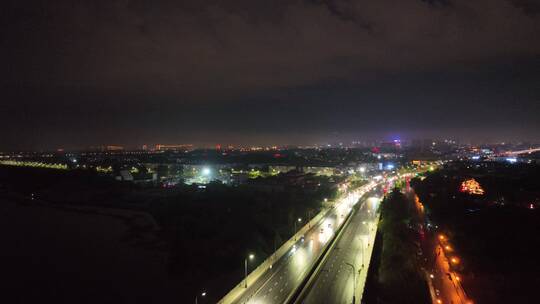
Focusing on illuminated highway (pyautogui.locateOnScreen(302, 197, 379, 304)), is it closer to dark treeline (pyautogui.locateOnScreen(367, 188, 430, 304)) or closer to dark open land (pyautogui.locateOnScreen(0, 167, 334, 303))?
dark treeline (pyautogui.locateOnScreen(367, 188, 430, 304))

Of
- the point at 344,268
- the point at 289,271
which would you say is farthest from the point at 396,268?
the point at 289,271

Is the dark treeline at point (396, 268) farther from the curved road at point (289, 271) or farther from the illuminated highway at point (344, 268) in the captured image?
the curved road at point (289, 271)

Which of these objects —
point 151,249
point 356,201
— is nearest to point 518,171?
point 356,201

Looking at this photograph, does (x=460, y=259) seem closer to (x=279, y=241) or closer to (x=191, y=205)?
(x=279, y=241)

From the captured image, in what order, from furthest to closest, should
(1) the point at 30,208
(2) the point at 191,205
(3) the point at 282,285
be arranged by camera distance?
(1) the point at 30,208 < (2) the point at 191,205 < (3) the point at 282,285

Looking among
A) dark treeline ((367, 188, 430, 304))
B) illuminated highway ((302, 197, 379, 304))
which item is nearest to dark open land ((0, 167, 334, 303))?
illuminated highway ((302, 197, 379, 304))

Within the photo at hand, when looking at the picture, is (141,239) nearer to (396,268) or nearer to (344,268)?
(344,268)
